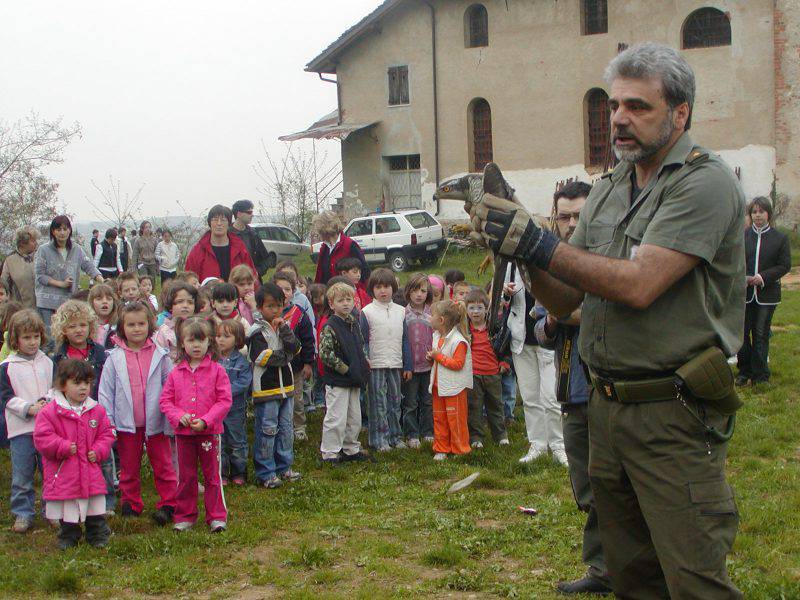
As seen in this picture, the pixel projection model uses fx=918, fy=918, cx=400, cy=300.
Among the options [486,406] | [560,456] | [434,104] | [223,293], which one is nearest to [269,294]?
[223,293]

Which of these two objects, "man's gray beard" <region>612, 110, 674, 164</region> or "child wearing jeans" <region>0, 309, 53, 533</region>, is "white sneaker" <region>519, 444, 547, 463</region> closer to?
"child wearing jeans" <region>0, 309, 53, 533</region>

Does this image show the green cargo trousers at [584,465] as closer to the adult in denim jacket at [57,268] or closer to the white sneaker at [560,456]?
the white sneaker at [560,456]

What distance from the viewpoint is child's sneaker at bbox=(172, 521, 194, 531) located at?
6090mm

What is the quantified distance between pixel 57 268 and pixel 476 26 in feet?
73.6

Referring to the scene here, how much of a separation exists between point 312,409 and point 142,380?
350cm

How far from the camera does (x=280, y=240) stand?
29.1 metres

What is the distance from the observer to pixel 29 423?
20.8ft

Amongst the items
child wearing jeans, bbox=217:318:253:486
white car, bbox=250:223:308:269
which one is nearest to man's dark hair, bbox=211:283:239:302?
child wearing jeans, bbox=217:318:253:486

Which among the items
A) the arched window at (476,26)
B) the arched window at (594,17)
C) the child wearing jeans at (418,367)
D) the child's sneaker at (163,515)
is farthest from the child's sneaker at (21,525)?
the arched window at (476,26)

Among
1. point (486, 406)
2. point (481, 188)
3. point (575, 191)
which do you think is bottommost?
point (486, 406)

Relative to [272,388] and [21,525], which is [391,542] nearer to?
[272,388]

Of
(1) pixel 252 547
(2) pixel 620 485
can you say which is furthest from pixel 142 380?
(2) pixel 620 485

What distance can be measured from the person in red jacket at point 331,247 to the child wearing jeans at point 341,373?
67.2 inches

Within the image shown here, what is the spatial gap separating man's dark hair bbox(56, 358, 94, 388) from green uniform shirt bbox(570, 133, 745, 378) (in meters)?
3.86
